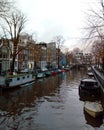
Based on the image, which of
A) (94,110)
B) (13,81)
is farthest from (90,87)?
(13,81)

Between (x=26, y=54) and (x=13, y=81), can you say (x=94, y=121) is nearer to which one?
(x=13, y=81)

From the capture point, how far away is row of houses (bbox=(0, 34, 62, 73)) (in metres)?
47.0

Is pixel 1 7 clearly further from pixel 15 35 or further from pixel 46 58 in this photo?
pixel 46 58

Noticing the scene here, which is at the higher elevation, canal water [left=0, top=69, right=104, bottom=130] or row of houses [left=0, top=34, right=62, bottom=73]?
row of houses [left=0, top=34, right=62, bottom=73]

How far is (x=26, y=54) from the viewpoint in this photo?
2911 inches

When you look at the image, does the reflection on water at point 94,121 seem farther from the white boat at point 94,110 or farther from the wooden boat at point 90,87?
the wooden boat at point 90,87

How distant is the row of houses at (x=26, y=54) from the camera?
154 ft

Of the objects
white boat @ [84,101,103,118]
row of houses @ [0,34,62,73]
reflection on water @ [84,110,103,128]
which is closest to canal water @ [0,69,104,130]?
reflection on water @ [84,110,103,128]

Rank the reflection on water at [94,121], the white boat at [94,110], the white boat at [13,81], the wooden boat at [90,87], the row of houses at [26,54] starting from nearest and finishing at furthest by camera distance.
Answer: the reflection on water at [94,121] < the white boat at [94,110] < the wooden boat at [90,87] < the white boat at [13,81] < the row of houses at [26,54]

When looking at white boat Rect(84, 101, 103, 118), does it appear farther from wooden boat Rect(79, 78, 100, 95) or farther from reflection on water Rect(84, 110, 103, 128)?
wooden boat Rect(79, 78, 100, 95)

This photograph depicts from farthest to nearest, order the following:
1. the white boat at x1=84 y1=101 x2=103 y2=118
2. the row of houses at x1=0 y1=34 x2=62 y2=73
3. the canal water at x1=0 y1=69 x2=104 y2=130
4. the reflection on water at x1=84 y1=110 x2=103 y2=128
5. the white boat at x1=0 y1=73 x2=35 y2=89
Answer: the row of houses at x1=0 y1=34 x2=62 y2=73, the white boat at x1=0 y1=73 x2=35 y2=89, the white boat at x1=84 y1=101 x2=103 y2=118, the reflection on water at x1=84 y1=110 x2=103 y2=128, the canal water at x1=0 y1=69 x2=104 y2=130

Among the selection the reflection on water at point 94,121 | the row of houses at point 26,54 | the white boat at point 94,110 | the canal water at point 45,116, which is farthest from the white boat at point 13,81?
the reflection on water at point 94,121

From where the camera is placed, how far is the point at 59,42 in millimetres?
85625

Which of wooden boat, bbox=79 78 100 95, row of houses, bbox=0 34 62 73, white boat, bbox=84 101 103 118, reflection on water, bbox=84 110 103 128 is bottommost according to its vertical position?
reflection on water, bbox=84 110 103 128
